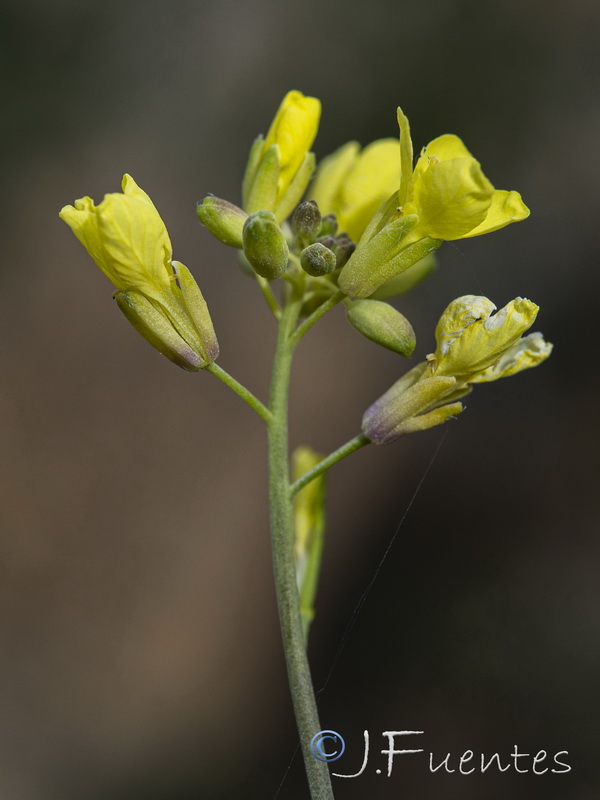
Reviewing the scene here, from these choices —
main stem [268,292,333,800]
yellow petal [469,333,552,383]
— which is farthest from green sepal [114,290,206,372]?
yellow petal [469,333,552,383]

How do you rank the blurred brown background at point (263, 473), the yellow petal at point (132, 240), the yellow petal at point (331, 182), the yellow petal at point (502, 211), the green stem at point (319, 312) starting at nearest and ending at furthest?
the yellow petal at point (132, 240) < the yellow petal at point (502, 211) < the green stem at point (319, 312) < the yellow petal at point (331, 182) < the blurred brown background at point (263, 473)

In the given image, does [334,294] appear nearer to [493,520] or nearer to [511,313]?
[511,313]

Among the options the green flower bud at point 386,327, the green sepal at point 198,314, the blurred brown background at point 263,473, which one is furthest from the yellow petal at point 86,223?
the blurred brown background at point 263,473

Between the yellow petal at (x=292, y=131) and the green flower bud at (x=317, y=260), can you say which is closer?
the green flower bud at (x=317, y=260)

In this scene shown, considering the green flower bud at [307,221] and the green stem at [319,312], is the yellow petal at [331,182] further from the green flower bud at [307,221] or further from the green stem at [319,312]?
the green stem at [319,312]

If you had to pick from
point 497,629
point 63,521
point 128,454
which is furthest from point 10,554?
point 497,629

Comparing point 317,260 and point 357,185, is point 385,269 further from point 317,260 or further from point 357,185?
point 357,185
